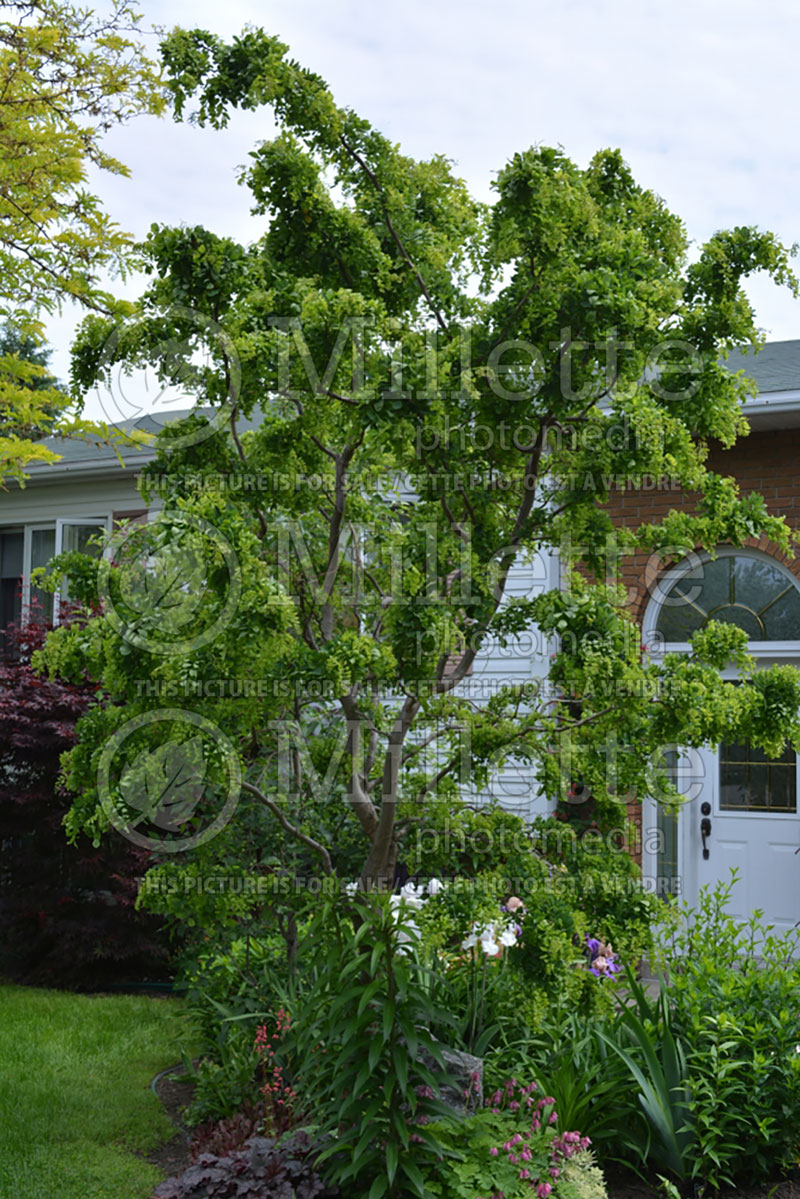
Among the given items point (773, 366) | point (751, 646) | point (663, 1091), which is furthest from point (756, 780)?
point (663, 1091)

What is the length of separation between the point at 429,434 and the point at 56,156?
4187 mm

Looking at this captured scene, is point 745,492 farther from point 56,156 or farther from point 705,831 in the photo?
point 56,156

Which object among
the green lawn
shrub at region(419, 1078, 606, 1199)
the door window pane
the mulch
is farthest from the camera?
the door window pane

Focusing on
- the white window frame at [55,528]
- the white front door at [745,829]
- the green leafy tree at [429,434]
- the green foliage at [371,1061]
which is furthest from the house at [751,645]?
the white window frame at [55,528]

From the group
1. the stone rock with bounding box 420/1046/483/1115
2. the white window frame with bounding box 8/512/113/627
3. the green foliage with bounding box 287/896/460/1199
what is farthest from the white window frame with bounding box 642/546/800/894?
the white window frame with bounding box 8/512/113/627

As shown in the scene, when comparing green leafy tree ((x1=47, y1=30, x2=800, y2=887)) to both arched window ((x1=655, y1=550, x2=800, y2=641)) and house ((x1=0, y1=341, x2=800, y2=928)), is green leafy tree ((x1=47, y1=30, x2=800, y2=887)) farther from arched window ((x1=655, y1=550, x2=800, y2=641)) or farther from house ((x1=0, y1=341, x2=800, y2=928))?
arched window ((x1=655, y1=550, x2=800, y2=641))

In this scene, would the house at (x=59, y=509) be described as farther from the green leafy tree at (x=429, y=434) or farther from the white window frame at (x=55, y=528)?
the green leafy tree at (x=429, y=434)

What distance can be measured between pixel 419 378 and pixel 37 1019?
5076 mm

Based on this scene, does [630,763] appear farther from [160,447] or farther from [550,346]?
[160,447]

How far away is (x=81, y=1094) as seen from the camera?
5.15 metres

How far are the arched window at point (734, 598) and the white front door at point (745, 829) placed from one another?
0.97 m

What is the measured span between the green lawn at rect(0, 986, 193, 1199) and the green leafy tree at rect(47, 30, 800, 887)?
4.91 ft

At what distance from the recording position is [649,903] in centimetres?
393

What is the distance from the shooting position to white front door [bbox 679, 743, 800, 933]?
8.01m
